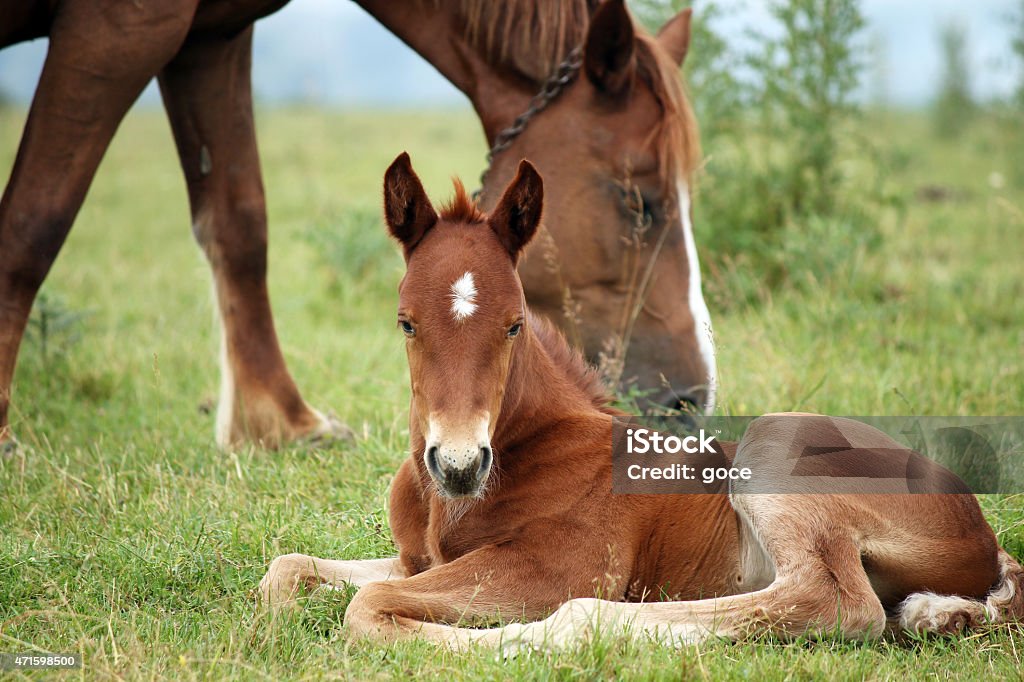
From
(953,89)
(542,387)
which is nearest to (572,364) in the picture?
(542,387)

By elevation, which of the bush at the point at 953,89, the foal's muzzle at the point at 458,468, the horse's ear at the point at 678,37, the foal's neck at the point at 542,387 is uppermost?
the bush at the point at 953,89

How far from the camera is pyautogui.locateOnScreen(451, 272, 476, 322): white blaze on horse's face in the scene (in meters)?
2.81

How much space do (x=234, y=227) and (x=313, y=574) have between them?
2351 millimetres

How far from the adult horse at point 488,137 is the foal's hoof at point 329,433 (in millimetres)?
16

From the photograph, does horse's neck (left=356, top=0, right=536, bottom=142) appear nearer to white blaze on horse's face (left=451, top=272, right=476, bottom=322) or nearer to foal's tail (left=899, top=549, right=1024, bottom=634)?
white blaze on horse's face (left=451, top=272, right=476, bottom=322)

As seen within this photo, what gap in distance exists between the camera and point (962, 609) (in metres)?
2.90

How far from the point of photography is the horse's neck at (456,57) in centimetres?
462

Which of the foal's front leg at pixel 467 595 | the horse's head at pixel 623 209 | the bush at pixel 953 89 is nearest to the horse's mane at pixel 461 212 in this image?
the foal's front leg at pixel 467 595

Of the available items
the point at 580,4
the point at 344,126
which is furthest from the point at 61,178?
the point at 344,126

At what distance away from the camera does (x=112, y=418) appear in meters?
5.06

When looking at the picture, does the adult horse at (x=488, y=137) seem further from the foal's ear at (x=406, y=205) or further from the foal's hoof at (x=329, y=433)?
the foal's ear at (x=406, y=205)

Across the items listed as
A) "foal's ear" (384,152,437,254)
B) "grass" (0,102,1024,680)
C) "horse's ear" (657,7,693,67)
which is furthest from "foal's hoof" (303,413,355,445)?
"horse's ear" (657,7,693,67)

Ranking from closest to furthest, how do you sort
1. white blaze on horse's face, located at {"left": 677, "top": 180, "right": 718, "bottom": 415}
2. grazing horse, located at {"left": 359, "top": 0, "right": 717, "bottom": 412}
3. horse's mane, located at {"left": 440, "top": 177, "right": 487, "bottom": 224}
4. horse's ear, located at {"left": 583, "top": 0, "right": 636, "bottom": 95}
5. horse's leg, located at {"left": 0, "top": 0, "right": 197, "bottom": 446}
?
horse's mane, located at {"left": 440, "top": 177, "right": 487, "bottom": 224}
horse's leg, located at {"left": 0, "top": 0, "right": 197, "bottom": 446}
horse's ear, located at {"left": 583, "top": 0, "right": 636, "bottom": 95}
white blaze on horse's face, located at {"left": 677, "top": 180, "right": 718, "bottom": 415}
grazing horse, located at {"left": 359, "top": 0, "right": 717, "bottom": 412}

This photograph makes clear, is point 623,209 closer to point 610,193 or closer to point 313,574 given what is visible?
point 610,193
